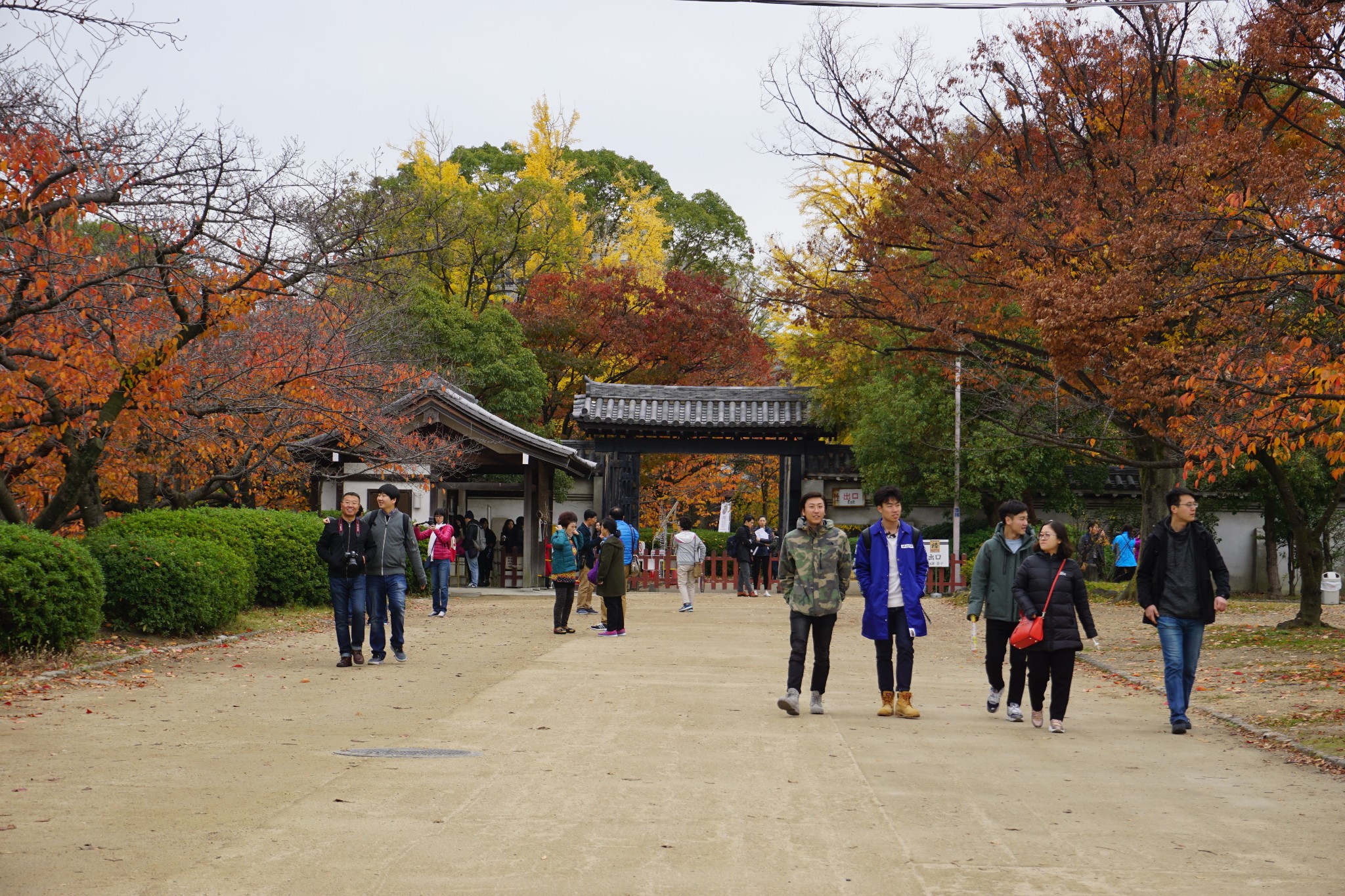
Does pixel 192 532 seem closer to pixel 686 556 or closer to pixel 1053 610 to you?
pixel 686 556

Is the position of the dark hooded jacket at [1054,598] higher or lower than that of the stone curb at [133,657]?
higher

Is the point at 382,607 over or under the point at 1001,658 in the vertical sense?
over

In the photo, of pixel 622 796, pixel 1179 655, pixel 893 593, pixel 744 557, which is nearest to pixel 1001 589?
pixel 893 593

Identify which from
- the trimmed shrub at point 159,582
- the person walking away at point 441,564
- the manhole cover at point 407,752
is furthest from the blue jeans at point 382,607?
the person walking away at point 441,564

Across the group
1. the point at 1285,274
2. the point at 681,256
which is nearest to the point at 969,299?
the point at 1285,274

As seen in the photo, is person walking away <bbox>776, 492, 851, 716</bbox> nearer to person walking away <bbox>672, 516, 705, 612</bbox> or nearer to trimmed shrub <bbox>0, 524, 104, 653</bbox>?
trimmed shrub <bbox>0, 524, 104, 653</bbox>

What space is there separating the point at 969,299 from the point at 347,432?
9.25 metres

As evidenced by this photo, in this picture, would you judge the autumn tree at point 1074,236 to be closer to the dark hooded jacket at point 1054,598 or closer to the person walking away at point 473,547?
the dark hooded jacket at point 1054,598

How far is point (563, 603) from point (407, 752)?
9395mm

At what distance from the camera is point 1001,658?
1009 centimetres

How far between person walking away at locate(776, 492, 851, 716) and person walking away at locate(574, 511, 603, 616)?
7892mm

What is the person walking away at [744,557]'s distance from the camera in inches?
1113

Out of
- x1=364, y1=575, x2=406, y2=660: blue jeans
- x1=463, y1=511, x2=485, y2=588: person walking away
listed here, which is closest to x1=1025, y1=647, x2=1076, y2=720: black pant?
x1=364, y1=575, x2=406, y2=660: blue jeans

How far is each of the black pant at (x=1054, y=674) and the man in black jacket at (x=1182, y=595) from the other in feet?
2.31
